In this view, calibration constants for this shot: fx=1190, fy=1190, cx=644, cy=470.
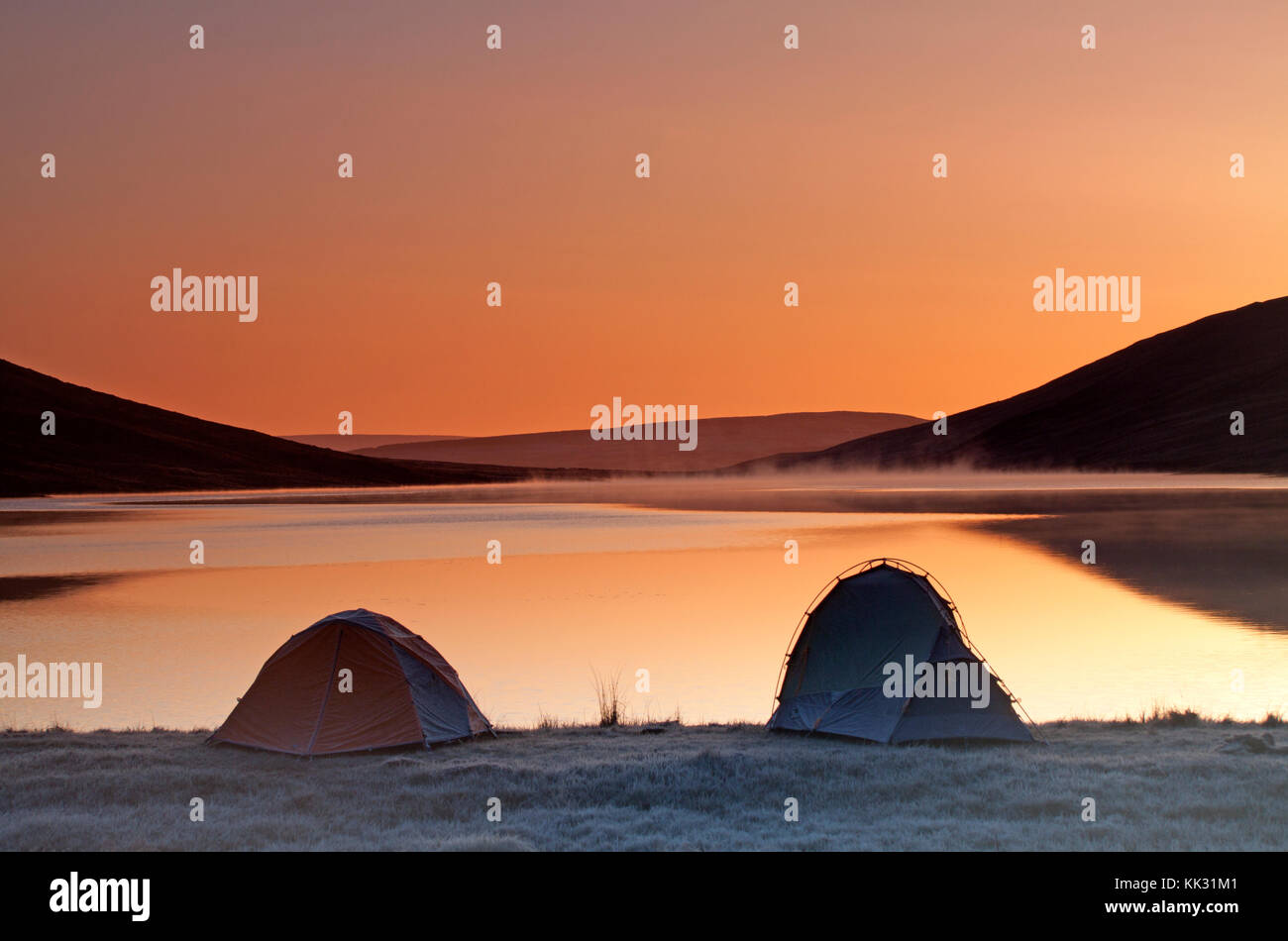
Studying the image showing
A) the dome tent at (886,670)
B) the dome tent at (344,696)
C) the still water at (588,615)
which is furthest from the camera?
the still water at (588,615)

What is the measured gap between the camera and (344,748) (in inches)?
627

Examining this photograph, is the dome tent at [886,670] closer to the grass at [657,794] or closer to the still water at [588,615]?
the grass at [657,794]

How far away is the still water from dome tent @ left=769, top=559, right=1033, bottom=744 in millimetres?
2876

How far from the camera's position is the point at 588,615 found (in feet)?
109

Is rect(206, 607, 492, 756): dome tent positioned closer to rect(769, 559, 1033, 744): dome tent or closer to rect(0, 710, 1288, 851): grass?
rect(0, 710, 1288, 851): grass

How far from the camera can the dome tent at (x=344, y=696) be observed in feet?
53.0

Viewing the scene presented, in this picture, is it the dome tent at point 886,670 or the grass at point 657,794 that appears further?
the dome tent at point 886,670

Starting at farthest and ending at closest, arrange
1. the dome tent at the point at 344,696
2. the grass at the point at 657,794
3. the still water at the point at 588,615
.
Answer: the still water at the point at 588,615 < the dome tent at the point at 344,696 < the grass at the point at 657,794

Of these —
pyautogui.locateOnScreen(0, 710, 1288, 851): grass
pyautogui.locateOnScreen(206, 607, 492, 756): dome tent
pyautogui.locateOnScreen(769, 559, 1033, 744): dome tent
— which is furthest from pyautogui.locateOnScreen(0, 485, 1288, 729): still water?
pyautogui.locateOnScreen(0, 710, 1288, 851): grass

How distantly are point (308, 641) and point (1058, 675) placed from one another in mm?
14867

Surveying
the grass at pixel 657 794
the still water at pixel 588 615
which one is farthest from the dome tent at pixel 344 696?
the still water at pixel 588 615

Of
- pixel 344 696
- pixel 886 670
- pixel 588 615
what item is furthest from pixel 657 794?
pixel 588 615

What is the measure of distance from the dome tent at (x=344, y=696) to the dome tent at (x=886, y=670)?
5.11 metres
